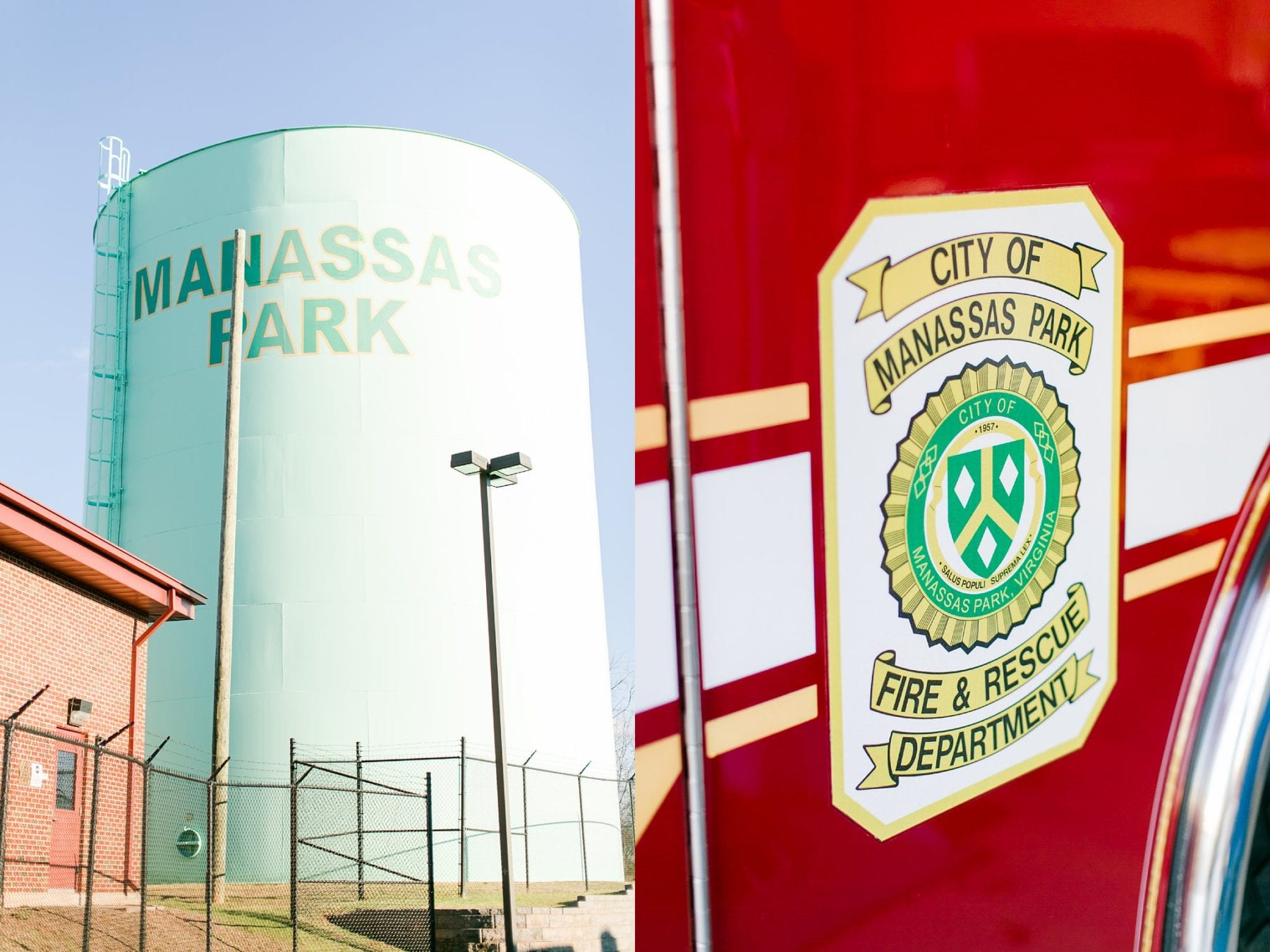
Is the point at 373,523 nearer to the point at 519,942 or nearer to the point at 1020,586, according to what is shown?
the point at 519,942

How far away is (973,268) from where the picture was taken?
2.12 m

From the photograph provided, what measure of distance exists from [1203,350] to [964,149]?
0.55 metres

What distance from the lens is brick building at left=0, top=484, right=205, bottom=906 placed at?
14625mm

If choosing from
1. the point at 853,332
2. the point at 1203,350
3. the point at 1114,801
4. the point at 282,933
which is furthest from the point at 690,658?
the point at 282,933

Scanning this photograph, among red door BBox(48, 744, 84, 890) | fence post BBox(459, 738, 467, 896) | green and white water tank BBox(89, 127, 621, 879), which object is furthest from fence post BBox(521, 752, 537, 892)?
red door BBox(48, 744, 84, 890)

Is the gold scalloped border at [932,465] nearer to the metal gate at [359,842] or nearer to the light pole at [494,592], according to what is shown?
the light pole at [494,592]

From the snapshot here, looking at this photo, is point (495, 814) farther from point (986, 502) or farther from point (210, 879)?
point (986, 502)

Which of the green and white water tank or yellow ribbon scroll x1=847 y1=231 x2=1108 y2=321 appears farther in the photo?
the green and white water tank

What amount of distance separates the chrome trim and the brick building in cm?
1296

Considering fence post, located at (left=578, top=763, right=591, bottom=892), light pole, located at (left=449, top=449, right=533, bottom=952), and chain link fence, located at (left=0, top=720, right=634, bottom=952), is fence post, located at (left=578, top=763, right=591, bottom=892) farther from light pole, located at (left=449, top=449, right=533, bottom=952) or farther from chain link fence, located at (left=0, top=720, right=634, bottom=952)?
light pole, located at (left=449, top=449, right=533, bottom=952)

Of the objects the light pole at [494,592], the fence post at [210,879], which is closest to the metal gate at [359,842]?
the fence post at [210,879]

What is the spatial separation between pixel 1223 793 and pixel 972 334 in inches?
32.9

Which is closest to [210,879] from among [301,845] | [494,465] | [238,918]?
[238,918]

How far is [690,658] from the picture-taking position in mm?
1853
